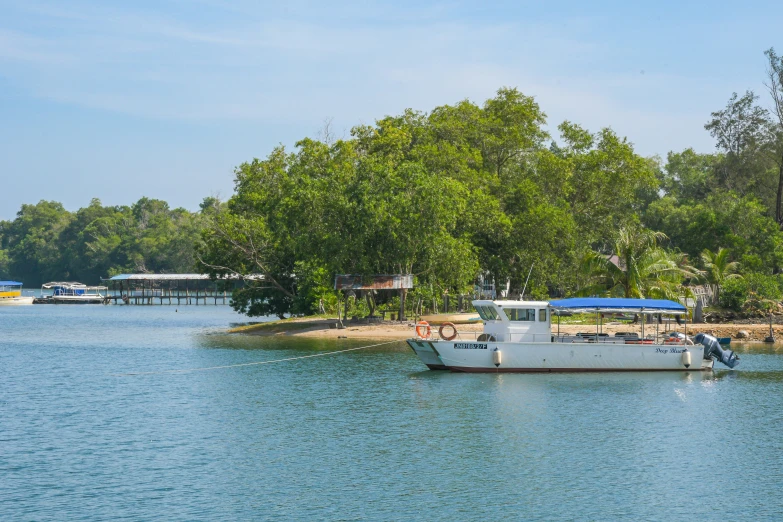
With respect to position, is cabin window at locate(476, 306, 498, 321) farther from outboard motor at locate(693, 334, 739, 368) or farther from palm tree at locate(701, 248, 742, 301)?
palm tree at locate(701, 248, 742, 301)

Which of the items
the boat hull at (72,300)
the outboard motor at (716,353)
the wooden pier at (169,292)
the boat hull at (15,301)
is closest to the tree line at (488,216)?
the outboard motor at (716,353)

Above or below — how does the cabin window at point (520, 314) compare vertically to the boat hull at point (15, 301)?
below

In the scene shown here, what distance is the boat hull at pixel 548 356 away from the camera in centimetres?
4416

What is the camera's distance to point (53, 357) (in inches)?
2213

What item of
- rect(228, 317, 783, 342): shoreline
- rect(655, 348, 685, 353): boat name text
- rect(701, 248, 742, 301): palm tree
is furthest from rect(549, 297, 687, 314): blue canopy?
rect(701, 248, 742, 301): palm tree

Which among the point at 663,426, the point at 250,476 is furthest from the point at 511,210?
the point at 250,476

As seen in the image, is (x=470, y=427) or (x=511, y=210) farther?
(x=511, y=210)

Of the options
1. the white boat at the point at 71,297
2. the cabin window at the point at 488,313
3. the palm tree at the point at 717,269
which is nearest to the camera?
the cabin window at the point at 488,313

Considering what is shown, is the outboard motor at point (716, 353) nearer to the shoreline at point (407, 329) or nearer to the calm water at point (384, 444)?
the calm water at point (384, 444)

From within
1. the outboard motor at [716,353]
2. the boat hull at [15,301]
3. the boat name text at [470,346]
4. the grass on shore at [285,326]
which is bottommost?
the outboard motor at [716,353]

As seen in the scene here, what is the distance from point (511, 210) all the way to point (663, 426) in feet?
160

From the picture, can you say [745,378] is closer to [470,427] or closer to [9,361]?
[470,427]

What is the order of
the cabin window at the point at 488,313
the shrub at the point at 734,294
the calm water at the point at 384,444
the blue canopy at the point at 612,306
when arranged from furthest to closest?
the shrub at the point at 734,294, the blue canopy at the point at 612,306, the cabin window at the point at 488,313, the calm water at the point at 384,444

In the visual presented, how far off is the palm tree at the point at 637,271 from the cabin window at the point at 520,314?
2091cm
